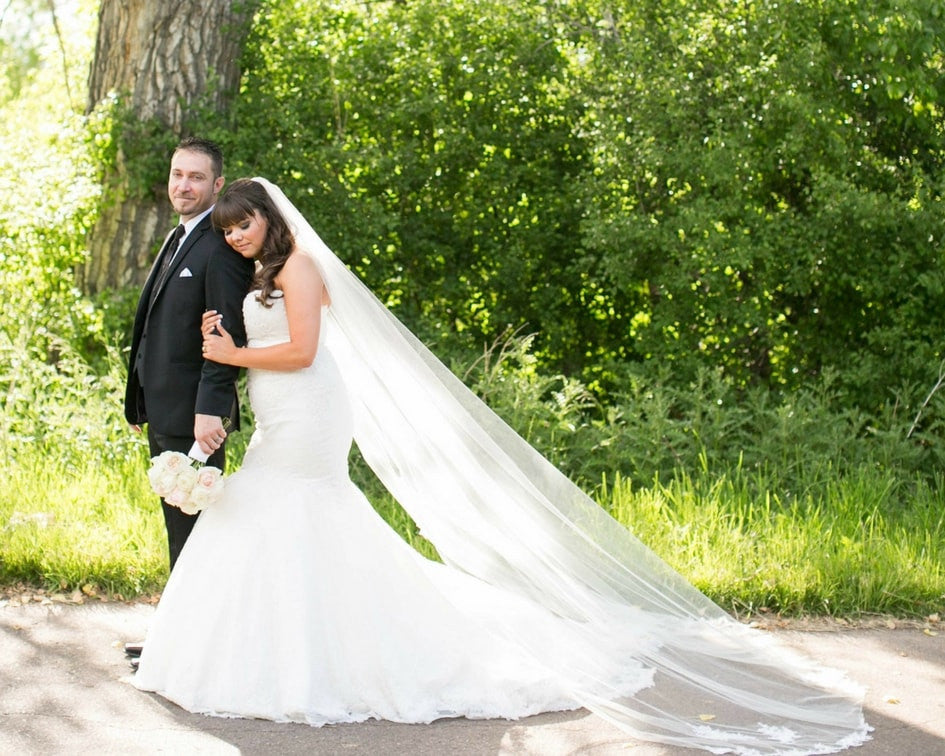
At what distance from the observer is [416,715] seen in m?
4.31

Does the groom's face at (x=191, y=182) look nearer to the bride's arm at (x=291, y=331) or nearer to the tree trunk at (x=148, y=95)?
the bride's arm at (x=291, y=331)

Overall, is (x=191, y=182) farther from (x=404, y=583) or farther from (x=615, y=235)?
(x=615, y=235)

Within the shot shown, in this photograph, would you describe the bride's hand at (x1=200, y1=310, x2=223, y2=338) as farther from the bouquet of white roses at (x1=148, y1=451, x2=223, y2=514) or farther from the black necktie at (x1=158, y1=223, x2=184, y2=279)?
the bouquet of white roses at (x1=148, y1=451, x2=223, y2=514)

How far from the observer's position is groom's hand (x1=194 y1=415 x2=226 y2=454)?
449 centimetres

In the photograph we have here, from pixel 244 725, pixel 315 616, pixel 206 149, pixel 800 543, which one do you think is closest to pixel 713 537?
pixel 800 543

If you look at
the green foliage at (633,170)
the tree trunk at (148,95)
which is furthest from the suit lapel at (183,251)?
the tree trunk at (148,95)

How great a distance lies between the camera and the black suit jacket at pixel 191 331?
455 cm

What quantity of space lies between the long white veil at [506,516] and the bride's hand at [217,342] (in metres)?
0.53

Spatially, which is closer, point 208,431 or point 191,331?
point 208,431

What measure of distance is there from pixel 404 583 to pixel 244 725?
2.70 ft

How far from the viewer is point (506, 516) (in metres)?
4.98

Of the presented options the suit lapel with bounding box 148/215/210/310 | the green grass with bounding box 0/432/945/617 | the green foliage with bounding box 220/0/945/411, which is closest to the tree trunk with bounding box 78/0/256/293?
the green foliage with bounding box 220/0/945/411

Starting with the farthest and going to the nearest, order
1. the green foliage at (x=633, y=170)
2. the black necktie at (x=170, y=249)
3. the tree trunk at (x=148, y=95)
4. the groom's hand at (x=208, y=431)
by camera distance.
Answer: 1. the tree trunk at (x=148, y=95)
2. the green foliage at (x=633, y=170)
3. the black necktie at (x=170, y=249)
4. the groom's hand at (x=208, y=431)

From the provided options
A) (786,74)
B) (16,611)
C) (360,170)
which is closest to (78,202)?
(360,170)
